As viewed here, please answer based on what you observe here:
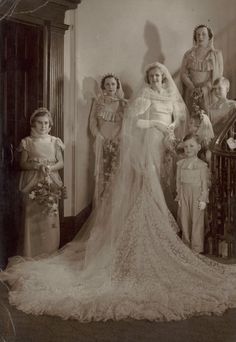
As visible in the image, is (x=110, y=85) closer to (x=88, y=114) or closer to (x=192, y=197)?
(x=88, y=114)

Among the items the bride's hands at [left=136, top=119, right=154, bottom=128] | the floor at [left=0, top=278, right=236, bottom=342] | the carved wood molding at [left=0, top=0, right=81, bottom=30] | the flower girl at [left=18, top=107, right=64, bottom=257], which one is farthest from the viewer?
the bride's hands at [left=136, top=119, right=154, bottom=128]

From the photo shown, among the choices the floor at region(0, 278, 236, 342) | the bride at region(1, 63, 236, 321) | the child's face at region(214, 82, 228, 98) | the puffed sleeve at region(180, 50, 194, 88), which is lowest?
the floor at region(0, 278, 236, 342)

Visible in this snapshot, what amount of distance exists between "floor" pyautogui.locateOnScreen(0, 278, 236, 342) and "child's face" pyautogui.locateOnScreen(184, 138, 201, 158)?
781 mm

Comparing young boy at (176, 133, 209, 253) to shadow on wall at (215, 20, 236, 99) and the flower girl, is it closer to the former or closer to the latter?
shadow on wall at (215, 20, 236, 99)

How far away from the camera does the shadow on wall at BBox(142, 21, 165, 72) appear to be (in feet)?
7.82

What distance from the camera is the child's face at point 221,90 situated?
246 centimetres

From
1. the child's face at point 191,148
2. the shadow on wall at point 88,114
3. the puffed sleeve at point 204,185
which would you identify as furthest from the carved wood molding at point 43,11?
the puffed sleeve at point 204,185

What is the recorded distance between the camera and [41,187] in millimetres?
2492

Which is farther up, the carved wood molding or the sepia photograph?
the carved wood molding

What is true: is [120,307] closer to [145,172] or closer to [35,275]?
[35,275]

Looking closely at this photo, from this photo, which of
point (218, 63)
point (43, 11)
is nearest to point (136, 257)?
point (218, 63)

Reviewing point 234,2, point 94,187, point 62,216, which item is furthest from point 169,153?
point 234,2

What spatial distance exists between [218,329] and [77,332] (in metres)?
0.62

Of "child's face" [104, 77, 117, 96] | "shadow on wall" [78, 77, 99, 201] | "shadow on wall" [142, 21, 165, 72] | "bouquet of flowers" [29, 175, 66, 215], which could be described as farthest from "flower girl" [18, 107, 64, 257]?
"shadow on wall" [142, 21, 165, 72]
